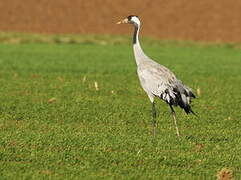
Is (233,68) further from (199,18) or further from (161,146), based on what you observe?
(199,18)

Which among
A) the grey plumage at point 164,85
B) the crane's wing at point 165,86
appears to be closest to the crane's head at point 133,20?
the grey plumage at point 164,85

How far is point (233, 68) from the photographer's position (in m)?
31.0

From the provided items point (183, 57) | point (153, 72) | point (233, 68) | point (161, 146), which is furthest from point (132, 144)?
point (183, 57)

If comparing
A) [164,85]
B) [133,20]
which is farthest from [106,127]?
[133,20]

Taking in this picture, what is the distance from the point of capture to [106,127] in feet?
47.4

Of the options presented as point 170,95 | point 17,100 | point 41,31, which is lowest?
point 41,31

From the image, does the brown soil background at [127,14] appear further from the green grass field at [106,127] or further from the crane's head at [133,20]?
the crane's head at [133,20]

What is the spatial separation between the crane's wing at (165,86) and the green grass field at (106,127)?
0.79m

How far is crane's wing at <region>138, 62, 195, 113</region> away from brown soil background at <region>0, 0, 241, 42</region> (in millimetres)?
39763

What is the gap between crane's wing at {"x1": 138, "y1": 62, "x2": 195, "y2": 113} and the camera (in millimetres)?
12625

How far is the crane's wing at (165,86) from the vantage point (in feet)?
41.4

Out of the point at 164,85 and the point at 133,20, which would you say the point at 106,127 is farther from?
the point at 133,20

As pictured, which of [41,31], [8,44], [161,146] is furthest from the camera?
[41,31]

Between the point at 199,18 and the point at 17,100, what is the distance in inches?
1681
